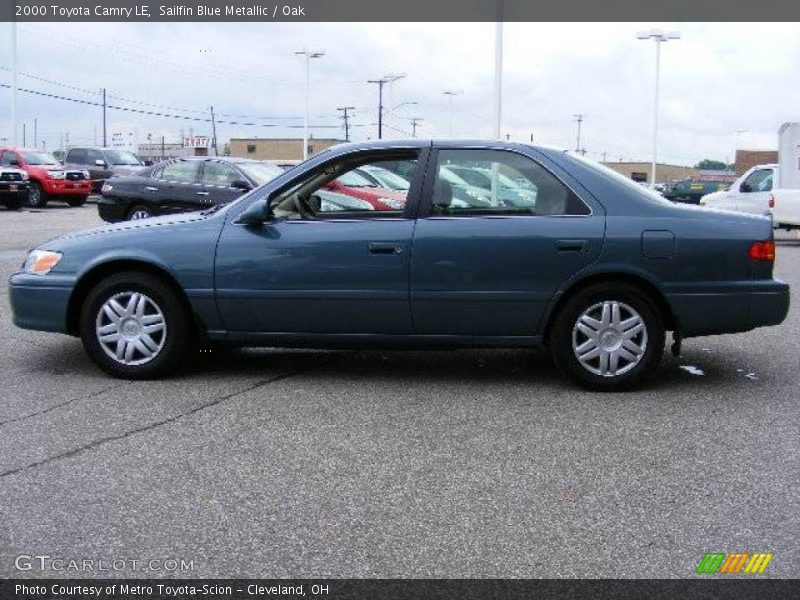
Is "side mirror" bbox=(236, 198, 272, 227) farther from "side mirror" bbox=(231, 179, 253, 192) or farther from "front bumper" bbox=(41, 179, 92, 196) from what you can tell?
"front bumper" bbox=(41, 179, 92, 196)

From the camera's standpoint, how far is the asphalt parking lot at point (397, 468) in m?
3.57

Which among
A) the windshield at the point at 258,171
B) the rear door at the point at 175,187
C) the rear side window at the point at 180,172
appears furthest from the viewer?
the rear side window at the point at 180,172

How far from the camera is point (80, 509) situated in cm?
396

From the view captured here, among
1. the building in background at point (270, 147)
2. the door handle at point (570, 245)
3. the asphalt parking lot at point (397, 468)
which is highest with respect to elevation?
the building in background at point (270, 147)

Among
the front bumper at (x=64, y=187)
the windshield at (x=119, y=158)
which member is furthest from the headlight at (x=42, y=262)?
the windshield at (x=119, y=158)

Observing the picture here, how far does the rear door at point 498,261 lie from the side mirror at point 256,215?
969mm

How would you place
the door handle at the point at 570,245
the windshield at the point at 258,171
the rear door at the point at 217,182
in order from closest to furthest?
the door handle at the point at 570,245, the rear door at the point at 217,182, the windshield at the point at 258,171

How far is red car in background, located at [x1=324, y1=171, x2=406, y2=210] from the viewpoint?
20.5 feet

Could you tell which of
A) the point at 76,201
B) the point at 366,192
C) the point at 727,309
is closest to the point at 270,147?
the point at 76,201

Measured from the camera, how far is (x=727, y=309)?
604cm

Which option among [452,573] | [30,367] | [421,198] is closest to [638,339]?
[421,198]

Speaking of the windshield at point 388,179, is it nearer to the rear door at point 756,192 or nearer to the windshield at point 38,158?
the rear door at point 756,192

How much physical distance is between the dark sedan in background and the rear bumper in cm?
1074

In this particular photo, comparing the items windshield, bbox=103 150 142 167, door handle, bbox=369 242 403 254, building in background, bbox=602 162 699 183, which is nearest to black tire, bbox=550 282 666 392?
door handle, bbox=369 242 403 254
